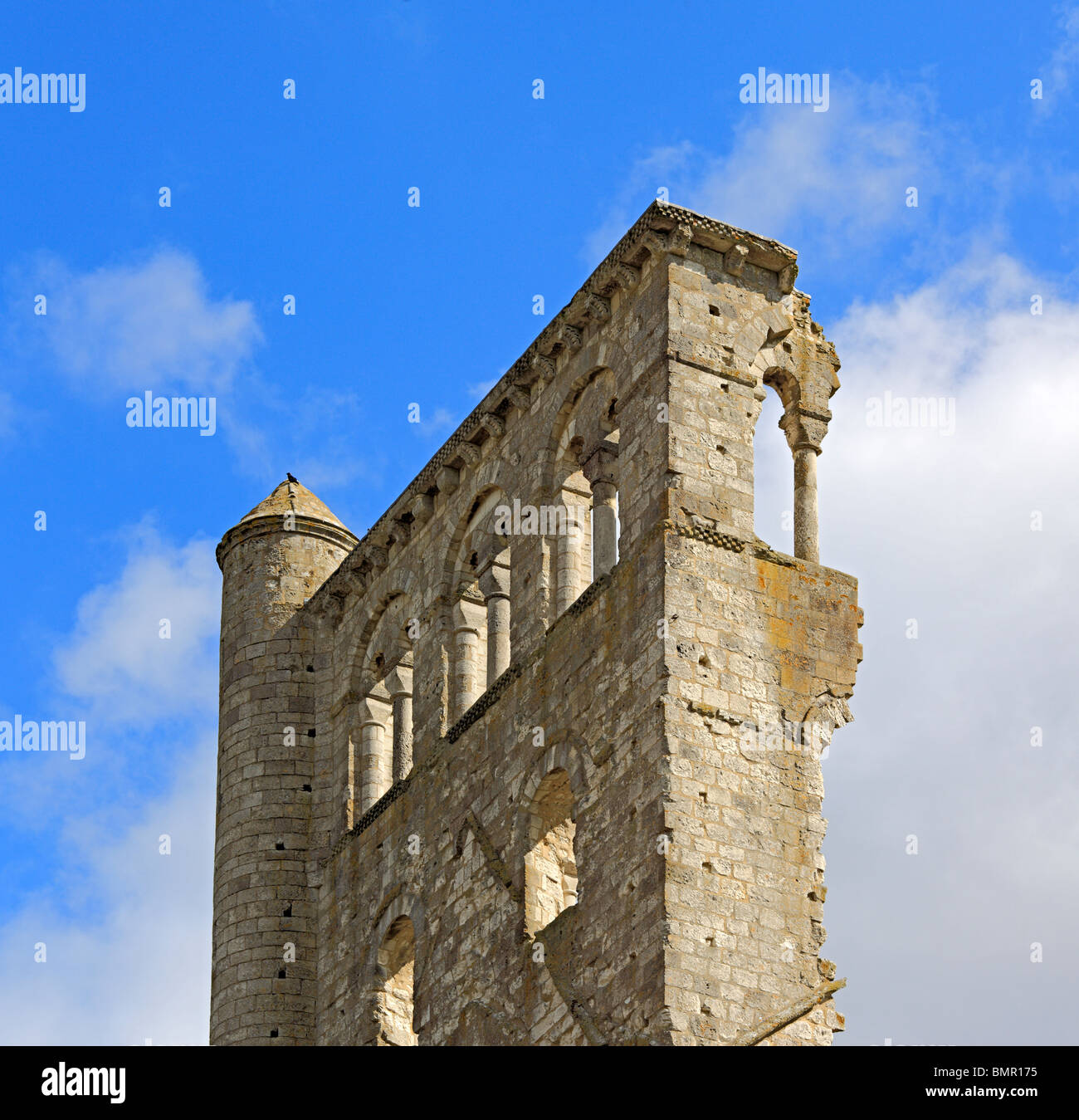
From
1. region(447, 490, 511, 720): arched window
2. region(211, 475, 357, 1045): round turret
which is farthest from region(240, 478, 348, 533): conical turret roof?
region(447, 490, 511, 720): arched window

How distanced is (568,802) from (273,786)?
6813mm

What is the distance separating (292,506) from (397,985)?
24.5ft

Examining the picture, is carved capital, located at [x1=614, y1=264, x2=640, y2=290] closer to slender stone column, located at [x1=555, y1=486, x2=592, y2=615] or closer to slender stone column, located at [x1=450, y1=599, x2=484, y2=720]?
slender stone column, located at [x1=555, y1=486, x2=592, y2=615]

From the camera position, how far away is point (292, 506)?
3534 centimetres

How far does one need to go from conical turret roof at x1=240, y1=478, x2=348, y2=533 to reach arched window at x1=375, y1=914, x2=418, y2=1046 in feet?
22.8

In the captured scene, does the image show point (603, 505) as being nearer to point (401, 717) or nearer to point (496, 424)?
point (496, 424)

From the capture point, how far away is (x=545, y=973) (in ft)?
85.7

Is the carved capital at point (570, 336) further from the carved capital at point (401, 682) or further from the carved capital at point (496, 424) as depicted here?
the carved capital at point (401, 682)

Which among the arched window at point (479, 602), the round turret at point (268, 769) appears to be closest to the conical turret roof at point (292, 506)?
the round turret at point (268, 769)

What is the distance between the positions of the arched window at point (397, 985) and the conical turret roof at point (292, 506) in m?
6.96

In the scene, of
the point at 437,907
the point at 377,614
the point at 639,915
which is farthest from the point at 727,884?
the point at 377,614

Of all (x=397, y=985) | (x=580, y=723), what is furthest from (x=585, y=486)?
(x=397, y=985)

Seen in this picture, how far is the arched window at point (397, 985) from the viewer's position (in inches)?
1171
